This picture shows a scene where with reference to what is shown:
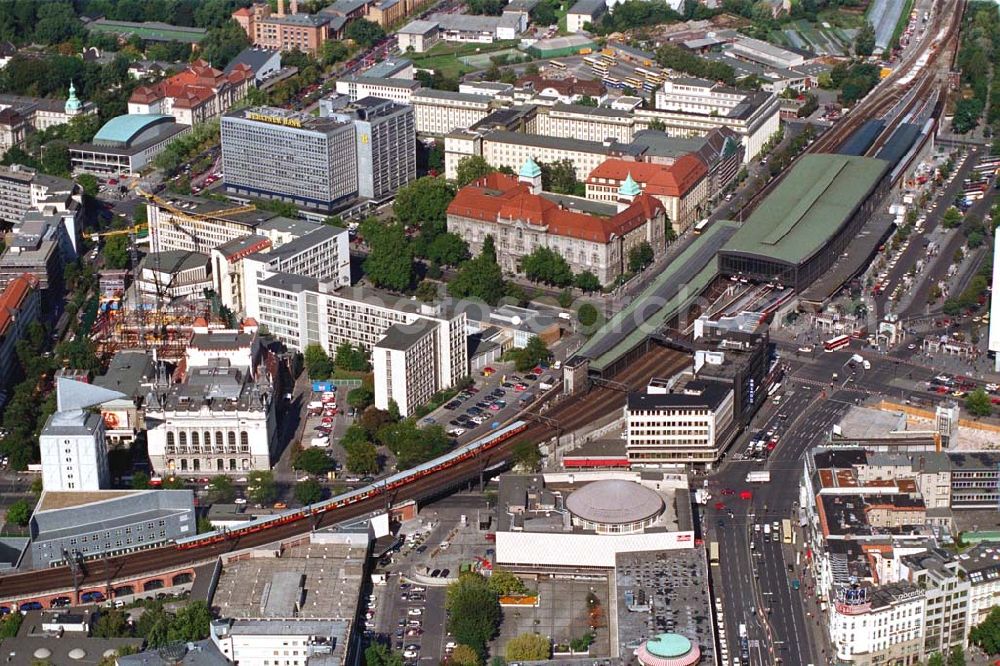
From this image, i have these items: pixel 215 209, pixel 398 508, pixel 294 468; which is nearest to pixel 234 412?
pixel 294 468

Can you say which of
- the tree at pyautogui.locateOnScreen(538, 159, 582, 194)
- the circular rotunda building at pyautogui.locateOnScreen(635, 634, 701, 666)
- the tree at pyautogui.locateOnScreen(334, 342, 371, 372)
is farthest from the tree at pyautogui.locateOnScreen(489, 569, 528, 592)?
the tree at pyautogui.locateOnScreen(538, 159, 582, 194)

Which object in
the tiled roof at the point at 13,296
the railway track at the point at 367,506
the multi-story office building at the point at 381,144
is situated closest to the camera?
the railway track at the point at 367,506

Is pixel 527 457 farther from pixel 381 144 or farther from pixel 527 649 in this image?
pixel 381 144

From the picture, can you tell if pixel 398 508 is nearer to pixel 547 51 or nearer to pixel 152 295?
pixel 152 295

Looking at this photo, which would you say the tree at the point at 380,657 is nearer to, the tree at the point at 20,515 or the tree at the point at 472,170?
the tree at the point at 20,515

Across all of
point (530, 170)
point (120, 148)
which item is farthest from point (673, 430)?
point (120, 148)

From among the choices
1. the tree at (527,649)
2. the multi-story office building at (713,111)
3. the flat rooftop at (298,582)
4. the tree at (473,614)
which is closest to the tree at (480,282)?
the multi-story office building at (713,111)
